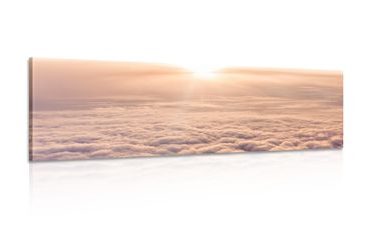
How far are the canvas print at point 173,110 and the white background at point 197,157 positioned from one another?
101 mm

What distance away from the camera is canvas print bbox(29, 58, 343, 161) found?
407 cm

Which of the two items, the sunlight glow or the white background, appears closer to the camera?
the white background

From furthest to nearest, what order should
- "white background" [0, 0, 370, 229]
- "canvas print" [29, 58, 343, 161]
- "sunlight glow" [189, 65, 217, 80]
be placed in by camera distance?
"sunlight glow" [189, 65, 217, 80]
"canvas print" [29, 58, 343, 161]
"white background" [0, 0, 370, 229]

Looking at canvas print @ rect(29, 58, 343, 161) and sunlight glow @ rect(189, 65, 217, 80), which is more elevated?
sunlight glow @ rect(189, 65, 217, 80)

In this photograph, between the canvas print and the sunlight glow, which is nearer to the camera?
the canvas print

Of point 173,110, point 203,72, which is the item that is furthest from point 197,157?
point 203,72

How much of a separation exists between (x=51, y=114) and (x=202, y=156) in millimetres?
1533

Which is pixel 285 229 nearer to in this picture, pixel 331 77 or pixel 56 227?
pixel 56 227

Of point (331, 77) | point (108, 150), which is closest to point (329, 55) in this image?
point (331, 77)

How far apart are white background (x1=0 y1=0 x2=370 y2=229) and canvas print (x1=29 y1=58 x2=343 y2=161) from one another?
10 cm

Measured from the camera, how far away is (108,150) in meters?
4.27

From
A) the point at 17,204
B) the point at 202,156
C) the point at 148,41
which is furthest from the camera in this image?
the point at 202,156

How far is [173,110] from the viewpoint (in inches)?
175

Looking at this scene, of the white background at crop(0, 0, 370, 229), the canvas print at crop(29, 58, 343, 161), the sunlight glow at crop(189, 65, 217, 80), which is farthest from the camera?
the sunlight glow at crop(189, 65, 217, 80)
